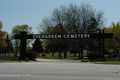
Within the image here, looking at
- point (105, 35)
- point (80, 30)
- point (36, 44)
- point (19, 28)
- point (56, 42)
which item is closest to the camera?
point (105, 35)

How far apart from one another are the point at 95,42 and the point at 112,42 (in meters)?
4.61

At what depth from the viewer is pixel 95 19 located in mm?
41594

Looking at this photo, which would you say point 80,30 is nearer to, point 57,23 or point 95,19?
point 95,19

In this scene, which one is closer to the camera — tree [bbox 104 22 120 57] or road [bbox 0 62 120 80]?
road [bbox 0 62 120 80]

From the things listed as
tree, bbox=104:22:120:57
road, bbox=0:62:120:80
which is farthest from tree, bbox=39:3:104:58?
road, bbox=0:62:120:80

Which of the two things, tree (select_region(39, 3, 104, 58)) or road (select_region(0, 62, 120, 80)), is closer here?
road (select_region(0, 62, 120, 80))

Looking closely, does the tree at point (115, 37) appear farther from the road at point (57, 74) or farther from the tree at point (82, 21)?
→ the road at point (57, 74)

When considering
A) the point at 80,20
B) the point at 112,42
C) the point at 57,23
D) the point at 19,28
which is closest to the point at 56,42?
the point at 57,23

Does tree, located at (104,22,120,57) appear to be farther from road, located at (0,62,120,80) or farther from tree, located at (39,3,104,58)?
road, located at (0,62,120,80)

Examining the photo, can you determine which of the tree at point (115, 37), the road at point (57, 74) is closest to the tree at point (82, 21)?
the tree at point (115, 37)

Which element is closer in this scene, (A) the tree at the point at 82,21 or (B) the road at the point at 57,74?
(B) the road at the point at 57,74

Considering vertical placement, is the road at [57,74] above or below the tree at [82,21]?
below

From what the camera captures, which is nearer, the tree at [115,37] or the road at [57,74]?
the road at [57,74]

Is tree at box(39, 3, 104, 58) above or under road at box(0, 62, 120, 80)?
above
